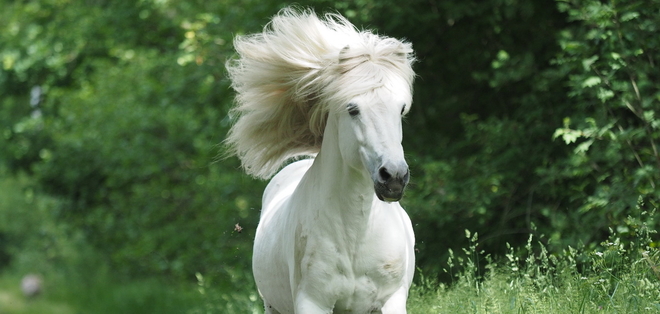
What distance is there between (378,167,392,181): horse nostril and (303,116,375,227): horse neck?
0.35 m

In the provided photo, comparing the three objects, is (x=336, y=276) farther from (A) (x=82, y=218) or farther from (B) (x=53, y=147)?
(B) (x=53, y=147)

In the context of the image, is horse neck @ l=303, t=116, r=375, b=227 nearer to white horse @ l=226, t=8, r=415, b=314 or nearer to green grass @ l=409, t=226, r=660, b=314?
white horse @ l=226, t=8, r=415, b=314

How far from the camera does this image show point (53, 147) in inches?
617

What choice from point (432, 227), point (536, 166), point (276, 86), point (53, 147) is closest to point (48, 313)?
point (53, 147)

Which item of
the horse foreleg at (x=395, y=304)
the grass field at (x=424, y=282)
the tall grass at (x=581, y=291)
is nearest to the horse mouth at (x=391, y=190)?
the horse foreleg at (x=395, y=304)

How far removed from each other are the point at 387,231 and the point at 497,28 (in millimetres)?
4586

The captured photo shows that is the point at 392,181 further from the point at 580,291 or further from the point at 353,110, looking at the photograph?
the point at 580,291

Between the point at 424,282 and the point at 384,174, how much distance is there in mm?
3132

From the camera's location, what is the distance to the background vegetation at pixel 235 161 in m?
5.98

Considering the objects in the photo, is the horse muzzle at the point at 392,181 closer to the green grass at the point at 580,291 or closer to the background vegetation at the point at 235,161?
the green grass at the point at 580,291

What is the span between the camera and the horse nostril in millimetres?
3185

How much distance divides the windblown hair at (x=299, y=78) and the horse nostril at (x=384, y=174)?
401 millimetres

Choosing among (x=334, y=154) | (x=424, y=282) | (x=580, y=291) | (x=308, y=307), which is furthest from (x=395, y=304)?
(x=424, y=282)

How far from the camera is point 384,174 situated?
3205 mm
